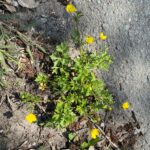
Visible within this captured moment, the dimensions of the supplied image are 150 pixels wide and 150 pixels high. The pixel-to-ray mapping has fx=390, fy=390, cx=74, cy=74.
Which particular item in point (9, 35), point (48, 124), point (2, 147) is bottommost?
point (2, 147)

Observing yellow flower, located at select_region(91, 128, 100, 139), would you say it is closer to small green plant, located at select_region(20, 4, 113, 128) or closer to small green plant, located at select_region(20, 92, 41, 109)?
small green plant, located at select_region(20, 4, 113, 128)

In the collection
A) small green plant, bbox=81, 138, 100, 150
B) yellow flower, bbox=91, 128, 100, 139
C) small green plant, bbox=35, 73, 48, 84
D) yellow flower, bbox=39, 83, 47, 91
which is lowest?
small green plant, bbox=81, 138, 100, 150

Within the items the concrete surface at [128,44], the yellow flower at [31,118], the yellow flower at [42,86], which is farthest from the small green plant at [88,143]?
the yellow flower at [42,86]

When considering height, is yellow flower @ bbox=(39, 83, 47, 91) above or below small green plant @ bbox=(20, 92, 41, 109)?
above

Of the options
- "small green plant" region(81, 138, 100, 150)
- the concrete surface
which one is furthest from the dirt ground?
"small green plant" region(81, 138, 100, 150)

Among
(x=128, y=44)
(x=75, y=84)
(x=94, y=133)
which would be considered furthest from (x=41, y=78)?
(x=128, y=44)

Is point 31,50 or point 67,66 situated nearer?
point 67,66

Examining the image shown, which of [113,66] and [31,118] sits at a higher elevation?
[113,66]

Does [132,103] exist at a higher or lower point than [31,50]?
lower

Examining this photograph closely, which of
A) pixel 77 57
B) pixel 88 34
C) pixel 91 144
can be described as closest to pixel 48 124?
pixel 91 144

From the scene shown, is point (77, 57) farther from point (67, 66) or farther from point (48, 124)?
point (48, 124)

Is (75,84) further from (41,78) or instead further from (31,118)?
(31,118)
